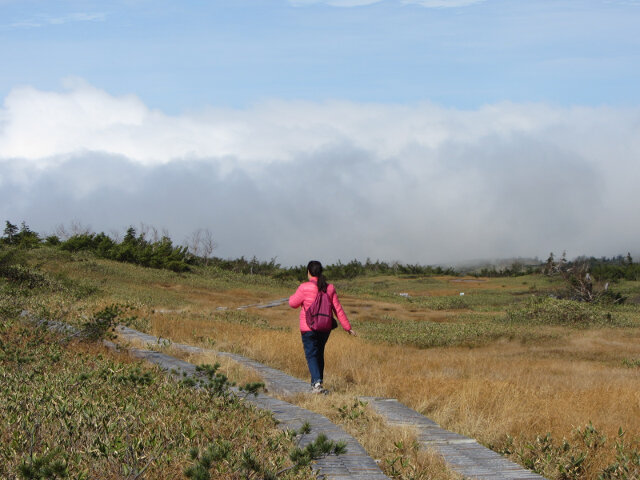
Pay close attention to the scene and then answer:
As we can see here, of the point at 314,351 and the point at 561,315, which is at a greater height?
the point at 314,351

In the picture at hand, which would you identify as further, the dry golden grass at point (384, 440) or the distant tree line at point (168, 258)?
the distant tree line at point (168, 258)

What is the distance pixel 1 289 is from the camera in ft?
67.9

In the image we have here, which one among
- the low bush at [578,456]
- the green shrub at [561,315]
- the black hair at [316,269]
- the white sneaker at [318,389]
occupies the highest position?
the black hair at [316,269]

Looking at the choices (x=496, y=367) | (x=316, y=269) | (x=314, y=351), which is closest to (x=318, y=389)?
(x=314, y=351)

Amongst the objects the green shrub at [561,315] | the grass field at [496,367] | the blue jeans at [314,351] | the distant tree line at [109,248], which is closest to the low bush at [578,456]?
the grass field at [496,367]

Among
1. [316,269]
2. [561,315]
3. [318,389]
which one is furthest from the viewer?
[561,315]

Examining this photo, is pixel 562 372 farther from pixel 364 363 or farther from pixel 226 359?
pixel 226 359

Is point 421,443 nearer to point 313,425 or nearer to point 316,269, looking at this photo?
point 313,425

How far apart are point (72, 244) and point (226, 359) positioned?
159ft

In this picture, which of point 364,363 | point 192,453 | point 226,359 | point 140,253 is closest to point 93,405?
point 192,453

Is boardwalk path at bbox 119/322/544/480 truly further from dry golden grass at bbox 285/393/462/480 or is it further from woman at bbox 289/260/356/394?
woman at bbox 289/260/356/394

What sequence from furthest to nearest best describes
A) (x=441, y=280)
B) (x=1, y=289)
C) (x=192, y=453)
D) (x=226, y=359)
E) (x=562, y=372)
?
(x=441, y=280), (x=1, y=289), (x=562, y=372), (x=226, y=359), (x=192, y=453)

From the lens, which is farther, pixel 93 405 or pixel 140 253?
pixel 140 253

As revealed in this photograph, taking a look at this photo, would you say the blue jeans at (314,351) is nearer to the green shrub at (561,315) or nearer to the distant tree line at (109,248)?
the green shrub at (561,315)
